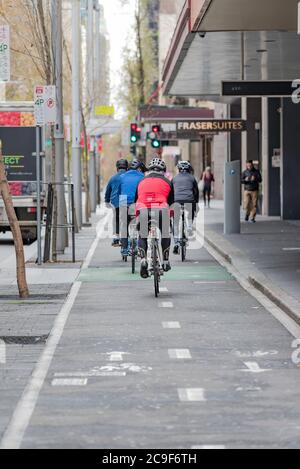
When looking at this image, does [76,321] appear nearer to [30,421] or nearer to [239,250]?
[30,421]

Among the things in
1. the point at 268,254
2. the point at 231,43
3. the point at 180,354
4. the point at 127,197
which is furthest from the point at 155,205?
the point at 231,43

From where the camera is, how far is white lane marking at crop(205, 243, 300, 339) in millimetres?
14531

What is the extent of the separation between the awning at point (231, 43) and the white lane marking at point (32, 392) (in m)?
6.69

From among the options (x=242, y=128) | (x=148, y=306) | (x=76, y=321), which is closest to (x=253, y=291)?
(x=148, y=306)

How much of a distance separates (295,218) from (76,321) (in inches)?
1047

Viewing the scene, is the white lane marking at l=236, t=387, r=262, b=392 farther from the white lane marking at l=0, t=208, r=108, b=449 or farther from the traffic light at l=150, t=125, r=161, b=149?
the traffic light at l=150, t=125, r=161, b=149

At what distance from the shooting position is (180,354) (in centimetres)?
1241

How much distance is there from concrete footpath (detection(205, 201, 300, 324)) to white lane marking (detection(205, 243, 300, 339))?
7cm

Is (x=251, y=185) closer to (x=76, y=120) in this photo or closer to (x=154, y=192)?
(x=76, y=120)

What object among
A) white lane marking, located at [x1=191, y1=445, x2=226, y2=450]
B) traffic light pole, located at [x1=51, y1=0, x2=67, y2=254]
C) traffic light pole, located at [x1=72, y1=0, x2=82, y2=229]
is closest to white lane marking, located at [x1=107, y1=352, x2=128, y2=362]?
white lane marking, located at [x1=191, y1=445, x2=226, y2=450]

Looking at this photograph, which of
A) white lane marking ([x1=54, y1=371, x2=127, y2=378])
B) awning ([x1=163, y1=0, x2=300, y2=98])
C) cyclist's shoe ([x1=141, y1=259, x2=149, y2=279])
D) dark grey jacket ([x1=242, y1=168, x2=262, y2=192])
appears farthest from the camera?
dark grey jacket ([x1=242, y1=168, x2=262, y2=192])

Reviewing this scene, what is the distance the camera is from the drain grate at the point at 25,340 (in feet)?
43.8

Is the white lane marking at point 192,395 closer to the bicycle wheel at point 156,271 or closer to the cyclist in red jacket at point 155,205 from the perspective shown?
the bicycle wheel at point 156,271

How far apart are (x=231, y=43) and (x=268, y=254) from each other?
4.91 m
